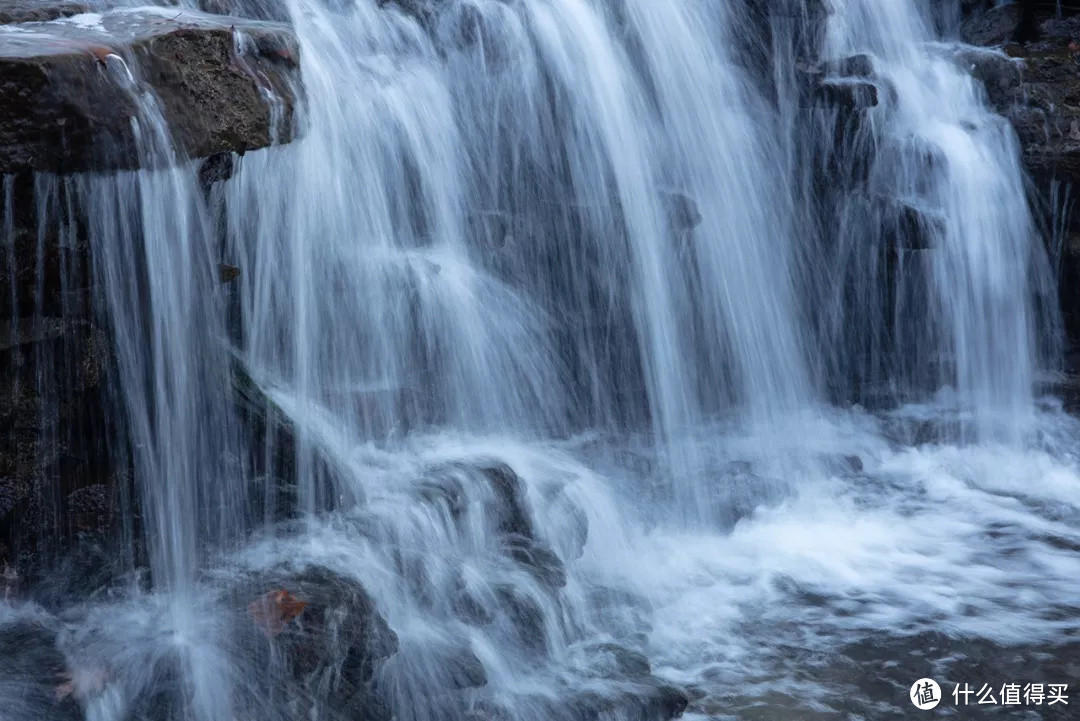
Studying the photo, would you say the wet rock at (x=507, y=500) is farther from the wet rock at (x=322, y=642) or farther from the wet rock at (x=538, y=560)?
the wet rock at (x=322, y=642)

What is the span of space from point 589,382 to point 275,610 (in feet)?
10.9

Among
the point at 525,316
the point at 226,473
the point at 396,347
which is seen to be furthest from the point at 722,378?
the point at 226,473

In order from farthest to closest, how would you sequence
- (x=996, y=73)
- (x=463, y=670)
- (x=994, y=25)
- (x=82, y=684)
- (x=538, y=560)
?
(x=994, y=25), (x=996, y=73), (x=538, y=560), (x=463, y=670), (x=82, y=684)

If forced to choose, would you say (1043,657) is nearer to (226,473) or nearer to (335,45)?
(226,473)

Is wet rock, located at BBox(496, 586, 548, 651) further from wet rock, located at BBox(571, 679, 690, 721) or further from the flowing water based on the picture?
wet rock, located at BBox(571, 679, 690, 721)

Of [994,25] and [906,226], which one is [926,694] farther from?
[994,25]

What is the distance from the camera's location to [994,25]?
984cm

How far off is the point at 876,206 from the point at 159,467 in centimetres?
565

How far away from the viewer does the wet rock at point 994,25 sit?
31.9 feet

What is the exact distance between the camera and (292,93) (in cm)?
454

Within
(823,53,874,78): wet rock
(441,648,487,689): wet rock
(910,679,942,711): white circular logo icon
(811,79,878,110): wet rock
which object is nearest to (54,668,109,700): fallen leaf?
(441,648,487,689): wet rock

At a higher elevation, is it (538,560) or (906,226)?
(906,226)

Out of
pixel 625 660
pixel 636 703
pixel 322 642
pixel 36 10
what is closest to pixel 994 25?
pixel 625 660

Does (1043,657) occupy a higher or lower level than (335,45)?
lower
